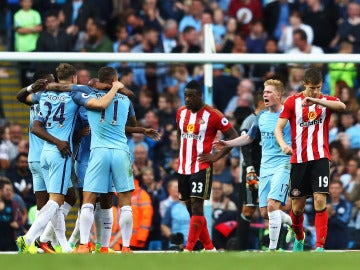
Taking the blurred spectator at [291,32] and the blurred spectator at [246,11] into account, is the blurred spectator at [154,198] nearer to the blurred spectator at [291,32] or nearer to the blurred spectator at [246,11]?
the blurred spectator at [291,32]

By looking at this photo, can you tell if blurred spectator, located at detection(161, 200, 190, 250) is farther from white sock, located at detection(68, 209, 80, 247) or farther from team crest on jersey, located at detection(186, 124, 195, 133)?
team crest on jersey, located at detection(186, 124, 195, 133)

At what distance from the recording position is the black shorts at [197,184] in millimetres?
16625

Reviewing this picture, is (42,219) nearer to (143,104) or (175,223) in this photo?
(175,223)

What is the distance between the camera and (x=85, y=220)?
15.8 m

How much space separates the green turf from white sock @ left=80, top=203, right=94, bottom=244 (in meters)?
2.65

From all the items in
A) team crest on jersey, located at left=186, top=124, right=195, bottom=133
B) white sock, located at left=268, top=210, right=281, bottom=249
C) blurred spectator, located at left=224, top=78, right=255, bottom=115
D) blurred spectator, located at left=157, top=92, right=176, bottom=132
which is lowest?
white sock, located at left=268, top=210, right=281, bottom=249

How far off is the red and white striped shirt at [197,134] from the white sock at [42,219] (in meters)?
1.78

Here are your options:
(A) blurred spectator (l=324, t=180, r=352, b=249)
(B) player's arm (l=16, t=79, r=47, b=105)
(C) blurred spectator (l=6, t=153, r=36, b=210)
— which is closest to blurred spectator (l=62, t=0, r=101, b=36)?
(C) blurred spectator (l=6, t=153, r=36, b=210)

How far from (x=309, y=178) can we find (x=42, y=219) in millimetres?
2977

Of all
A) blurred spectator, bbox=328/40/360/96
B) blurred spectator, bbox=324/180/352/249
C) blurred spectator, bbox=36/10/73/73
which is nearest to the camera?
blurred spectator, bbox=324/180/352/249

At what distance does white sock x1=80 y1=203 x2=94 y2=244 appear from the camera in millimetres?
15789

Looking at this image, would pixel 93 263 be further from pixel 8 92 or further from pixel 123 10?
pixel 123 10

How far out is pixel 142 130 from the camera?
16.4m

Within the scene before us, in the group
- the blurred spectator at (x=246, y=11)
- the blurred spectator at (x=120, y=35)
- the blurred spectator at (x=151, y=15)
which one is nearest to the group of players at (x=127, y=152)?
the blurred spectator at (x=120, y=35)
